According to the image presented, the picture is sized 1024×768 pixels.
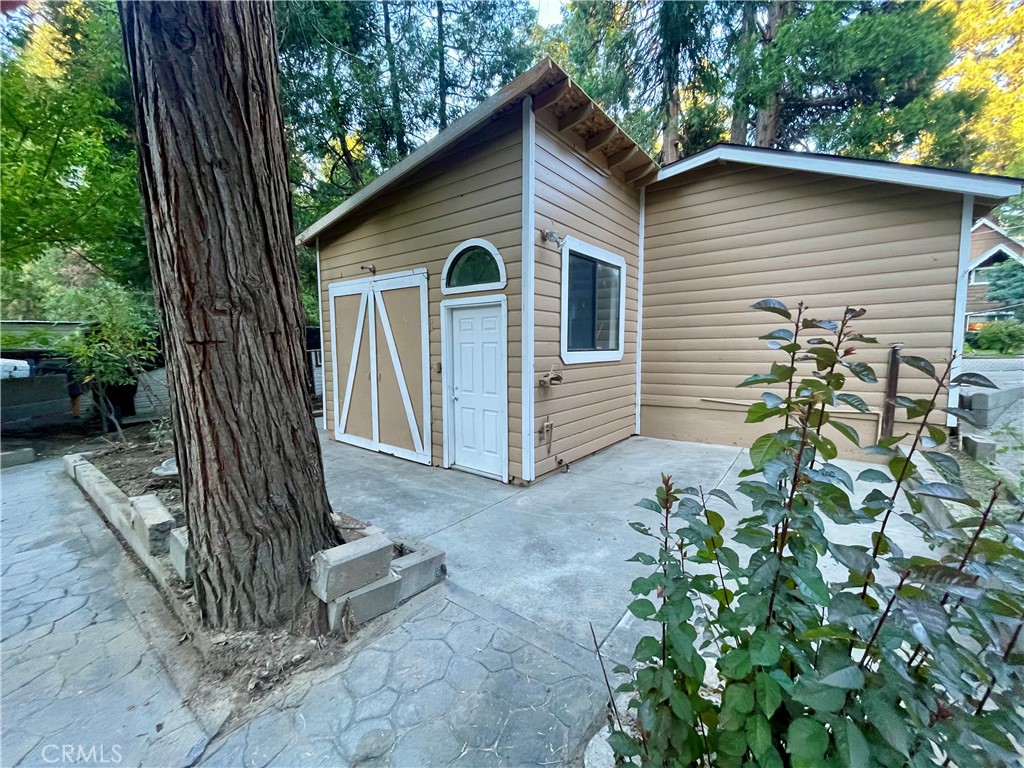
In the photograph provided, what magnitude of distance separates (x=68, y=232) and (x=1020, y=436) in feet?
36.9

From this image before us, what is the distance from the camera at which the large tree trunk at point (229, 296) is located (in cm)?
173

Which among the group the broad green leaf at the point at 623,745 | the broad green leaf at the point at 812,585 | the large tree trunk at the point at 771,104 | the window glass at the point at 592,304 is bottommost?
the broad green leaf at the point at 623,745

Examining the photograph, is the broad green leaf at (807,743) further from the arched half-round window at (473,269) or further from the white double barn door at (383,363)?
the white double barn door at (383,363)

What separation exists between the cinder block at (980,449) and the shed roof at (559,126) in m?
4.41

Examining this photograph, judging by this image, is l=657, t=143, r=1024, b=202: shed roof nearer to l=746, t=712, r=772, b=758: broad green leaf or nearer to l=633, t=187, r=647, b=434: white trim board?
l=633, t=187, r=647, b=434: white trim board

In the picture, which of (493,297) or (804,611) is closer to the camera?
(804,611)

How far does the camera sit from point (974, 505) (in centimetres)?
67

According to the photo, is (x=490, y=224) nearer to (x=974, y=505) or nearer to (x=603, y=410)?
(x=603, y=410)

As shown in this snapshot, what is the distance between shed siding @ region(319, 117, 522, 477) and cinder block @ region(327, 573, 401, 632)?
2.07 m

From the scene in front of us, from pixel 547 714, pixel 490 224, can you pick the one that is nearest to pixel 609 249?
pixel 490 224

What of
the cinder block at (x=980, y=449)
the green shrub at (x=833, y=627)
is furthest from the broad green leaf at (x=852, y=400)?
the cinder block at (x=980, y=449)

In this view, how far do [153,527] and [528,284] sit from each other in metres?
3.28

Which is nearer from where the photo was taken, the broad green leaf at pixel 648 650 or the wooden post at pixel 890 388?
the broad green leaf at pixel 648 650

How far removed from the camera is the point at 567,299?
4.50m
